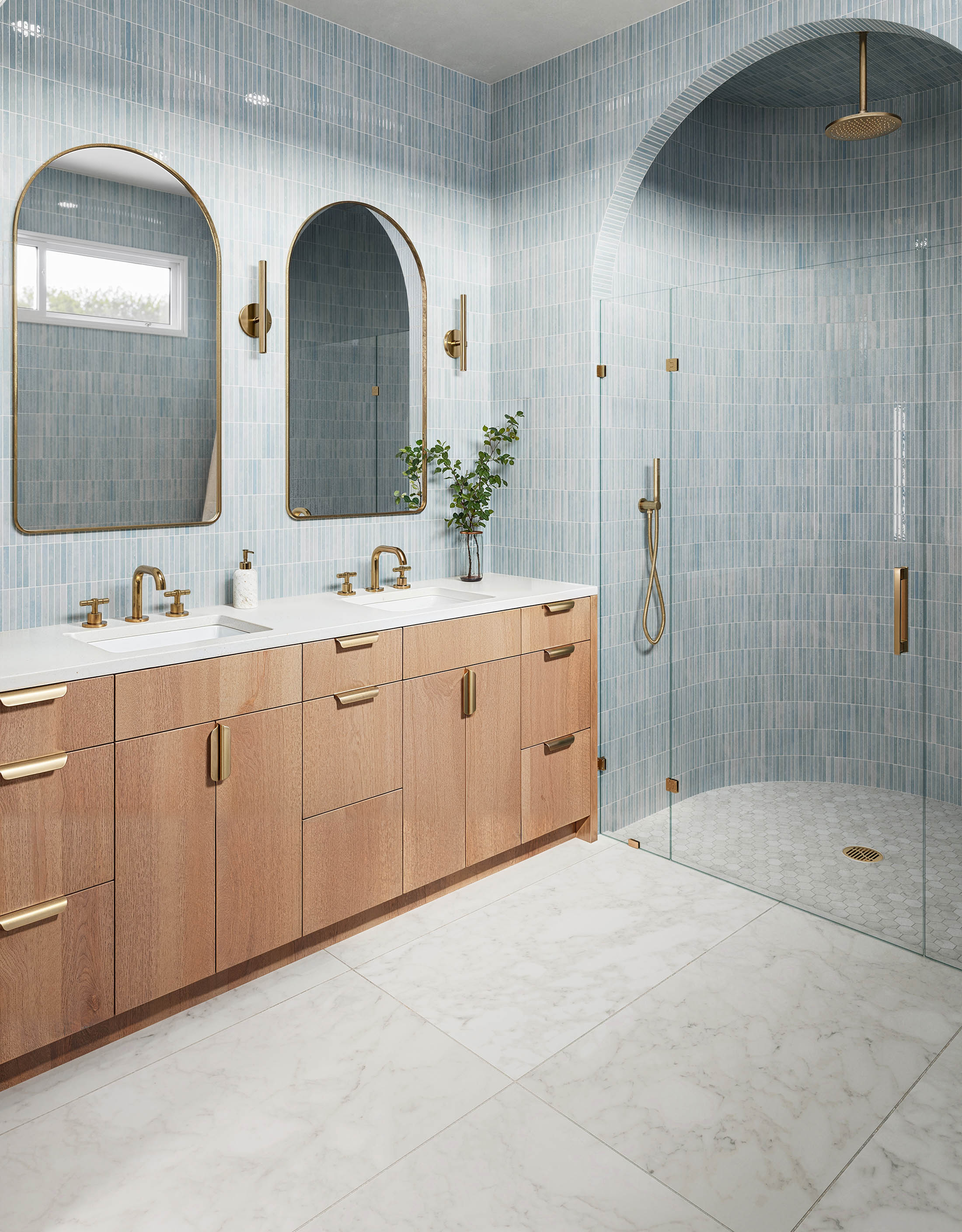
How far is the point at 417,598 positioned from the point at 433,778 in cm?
69

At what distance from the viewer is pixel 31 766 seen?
6.09ft

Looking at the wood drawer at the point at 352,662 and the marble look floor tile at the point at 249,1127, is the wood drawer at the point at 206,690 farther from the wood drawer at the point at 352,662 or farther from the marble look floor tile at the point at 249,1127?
the marble look floor tile at the point at 249,1127

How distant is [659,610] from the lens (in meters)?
3.11

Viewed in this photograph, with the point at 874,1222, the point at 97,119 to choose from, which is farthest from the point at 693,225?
the point at 874,1222

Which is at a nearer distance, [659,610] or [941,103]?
[659,610]

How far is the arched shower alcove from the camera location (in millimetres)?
2471

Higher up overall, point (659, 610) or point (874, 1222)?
point (659, 610)

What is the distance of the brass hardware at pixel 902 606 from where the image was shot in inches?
97.3

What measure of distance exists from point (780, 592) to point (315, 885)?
1.70 meters

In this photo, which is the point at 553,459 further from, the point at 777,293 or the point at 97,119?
the point at 97,119

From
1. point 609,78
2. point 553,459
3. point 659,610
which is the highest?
point 609,78

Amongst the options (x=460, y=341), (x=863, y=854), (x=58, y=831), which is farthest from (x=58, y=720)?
(x=863, y=854)

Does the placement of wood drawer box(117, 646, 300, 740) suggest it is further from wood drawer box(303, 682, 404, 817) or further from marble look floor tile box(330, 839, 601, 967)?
marble look floor tile box(330, 839, 601, 967)

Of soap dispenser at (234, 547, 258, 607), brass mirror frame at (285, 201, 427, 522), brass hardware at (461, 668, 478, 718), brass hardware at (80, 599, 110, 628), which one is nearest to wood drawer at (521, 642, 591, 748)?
brass hardware at (461, 668, 478, 718)
